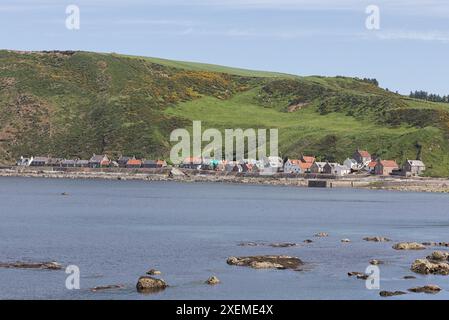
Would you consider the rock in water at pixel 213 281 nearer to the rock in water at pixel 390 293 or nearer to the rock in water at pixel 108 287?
the rock in water at pixel 108 287

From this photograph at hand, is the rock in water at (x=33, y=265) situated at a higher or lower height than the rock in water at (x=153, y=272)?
higher

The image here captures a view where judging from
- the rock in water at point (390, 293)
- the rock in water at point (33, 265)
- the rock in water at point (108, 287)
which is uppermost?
the rock in water at point (33, 265)

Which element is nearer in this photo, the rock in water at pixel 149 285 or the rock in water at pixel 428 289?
the rock in water at pixel 428 289

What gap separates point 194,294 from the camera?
188ft

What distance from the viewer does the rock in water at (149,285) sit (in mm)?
58344

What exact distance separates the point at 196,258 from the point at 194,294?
18.8 metres

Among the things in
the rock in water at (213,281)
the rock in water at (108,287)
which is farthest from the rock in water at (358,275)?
the rock in water at (108,287)

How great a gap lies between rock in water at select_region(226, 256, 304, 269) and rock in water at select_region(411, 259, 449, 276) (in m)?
9.39

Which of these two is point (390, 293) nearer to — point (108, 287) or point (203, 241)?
point (108, 287)

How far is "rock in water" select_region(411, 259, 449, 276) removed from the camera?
2589 inches

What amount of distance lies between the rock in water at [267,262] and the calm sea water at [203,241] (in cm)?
128

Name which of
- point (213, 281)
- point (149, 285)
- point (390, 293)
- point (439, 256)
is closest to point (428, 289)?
point (390, 293)

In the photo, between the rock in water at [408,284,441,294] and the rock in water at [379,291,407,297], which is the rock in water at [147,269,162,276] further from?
the rock in water at [408,284,441,294]

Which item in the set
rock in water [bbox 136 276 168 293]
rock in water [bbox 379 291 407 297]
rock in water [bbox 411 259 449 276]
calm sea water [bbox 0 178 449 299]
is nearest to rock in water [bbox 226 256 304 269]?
calm sea water [bbox 0 178 449 299]
